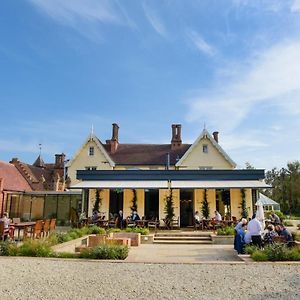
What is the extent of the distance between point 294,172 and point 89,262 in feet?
179

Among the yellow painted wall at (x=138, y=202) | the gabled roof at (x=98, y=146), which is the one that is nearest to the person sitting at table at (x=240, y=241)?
the yellow painted wall at (x=138, y=202)

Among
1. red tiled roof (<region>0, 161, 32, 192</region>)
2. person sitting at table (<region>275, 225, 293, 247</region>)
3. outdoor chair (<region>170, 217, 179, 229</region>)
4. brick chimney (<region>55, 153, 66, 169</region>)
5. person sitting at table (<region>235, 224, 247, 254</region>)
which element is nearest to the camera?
person sitting at table (<region>275, 225, 293, 247</region>)

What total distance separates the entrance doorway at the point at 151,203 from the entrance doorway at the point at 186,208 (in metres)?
1.81

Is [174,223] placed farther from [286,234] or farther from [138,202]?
[286,234]

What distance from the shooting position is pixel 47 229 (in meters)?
17.0

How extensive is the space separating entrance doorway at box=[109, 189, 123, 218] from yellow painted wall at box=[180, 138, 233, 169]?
10.8 metres

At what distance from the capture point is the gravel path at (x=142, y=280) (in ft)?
22.1

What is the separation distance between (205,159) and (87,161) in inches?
467

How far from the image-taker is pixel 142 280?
7777 mm

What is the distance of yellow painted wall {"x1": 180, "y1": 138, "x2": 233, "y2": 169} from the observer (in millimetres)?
34188

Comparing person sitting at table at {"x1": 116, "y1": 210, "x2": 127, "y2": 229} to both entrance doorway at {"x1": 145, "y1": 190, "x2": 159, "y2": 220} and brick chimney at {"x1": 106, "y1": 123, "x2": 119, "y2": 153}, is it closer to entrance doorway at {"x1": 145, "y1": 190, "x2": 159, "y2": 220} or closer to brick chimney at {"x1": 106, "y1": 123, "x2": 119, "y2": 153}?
entrance doorway at {"x1": 145, "y1": 190, "x2": 159, "y2": 220}

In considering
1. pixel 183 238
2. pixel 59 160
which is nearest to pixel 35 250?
pixel 183 238

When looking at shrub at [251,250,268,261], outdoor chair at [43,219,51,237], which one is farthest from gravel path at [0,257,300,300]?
outdoor chair at [43,219,51,237]

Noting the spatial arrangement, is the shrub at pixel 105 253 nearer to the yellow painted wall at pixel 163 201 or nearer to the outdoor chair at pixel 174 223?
the outdoor chair at pixel 174 223
